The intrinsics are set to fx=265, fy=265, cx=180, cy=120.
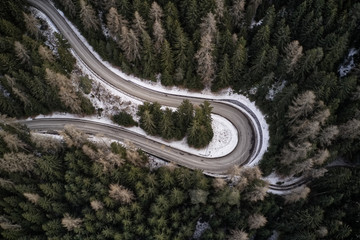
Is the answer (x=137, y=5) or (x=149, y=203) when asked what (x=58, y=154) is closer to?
(x=149, y=203)

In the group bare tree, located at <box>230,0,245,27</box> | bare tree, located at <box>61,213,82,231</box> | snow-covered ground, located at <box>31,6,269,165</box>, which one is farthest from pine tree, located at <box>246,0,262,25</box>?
bare tree, located at <box>61,213,82,231</box>

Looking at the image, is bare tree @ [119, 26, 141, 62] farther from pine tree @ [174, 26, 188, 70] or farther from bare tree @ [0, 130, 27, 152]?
bare tree @ [0, 130, 27, 152]

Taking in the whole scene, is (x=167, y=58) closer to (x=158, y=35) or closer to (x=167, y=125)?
(x=158, y=35)

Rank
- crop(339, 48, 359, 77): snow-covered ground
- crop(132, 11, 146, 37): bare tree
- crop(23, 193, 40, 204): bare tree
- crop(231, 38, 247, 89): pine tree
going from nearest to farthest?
1. crop(23, 193, 40, 204): bare tree
2. crop(231, 38, 247, 89): pine tree
3. crop(132, 11, 146, 37): bare tree
4. crop(339, 48, 359, 77): snow-covered ground

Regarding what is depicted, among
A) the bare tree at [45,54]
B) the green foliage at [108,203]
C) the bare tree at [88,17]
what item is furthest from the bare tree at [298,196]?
the bare tree at [45,54]

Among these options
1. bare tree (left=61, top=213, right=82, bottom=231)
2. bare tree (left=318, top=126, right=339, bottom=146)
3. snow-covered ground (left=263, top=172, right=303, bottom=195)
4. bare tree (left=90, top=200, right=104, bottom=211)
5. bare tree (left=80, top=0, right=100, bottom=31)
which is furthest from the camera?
bare tree (left=80, top=0, right=100, bottom=31)

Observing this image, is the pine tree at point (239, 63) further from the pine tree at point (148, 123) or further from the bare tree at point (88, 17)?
the bare tree at point (88, 17)

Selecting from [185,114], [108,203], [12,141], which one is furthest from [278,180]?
[12,141]
